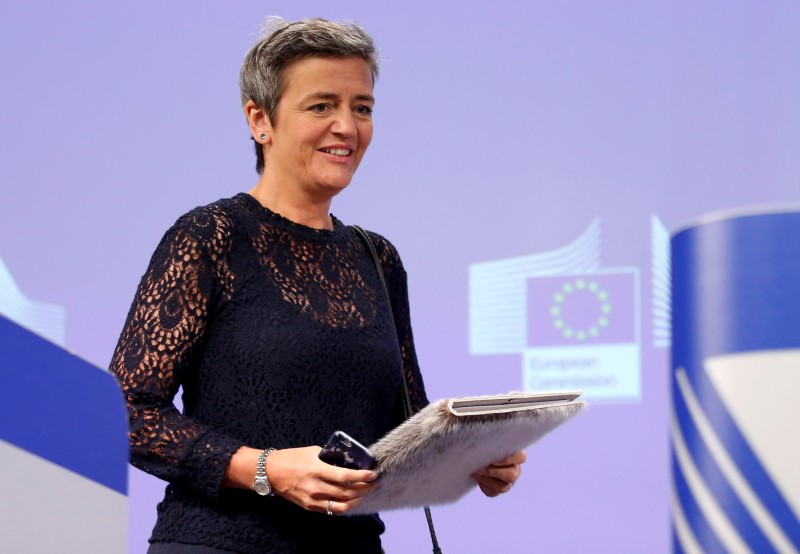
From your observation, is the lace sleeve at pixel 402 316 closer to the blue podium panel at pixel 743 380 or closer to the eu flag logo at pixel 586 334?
the blue podium panel at pixel 743 380

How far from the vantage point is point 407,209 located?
3.80 m

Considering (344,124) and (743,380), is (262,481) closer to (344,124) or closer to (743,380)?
(344,124)

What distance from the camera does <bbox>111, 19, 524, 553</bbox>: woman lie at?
153cm

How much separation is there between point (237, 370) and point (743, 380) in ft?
2.68

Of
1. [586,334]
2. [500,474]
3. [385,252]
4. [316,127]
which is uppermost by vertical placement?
[316,127]

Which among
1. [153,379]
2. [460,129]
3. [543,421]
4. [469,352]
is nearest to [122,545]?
[153,379]

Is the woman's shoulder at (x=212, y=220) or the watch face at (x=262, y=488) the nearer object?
the watch face at (x=262, y=488)

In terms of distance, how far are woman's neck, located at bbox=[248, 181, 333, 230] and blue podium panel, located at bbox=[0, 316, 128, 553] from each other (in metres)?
0.82

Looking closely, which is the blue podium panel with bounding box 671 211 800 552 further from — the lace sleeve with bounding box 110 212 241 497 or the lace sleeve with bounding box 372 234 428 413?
the lace sleeve with bounding box 372 234 428 413

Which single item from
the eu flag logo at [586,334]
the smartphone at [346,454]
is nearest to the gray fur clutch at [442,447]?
the smartphone at [346,454]

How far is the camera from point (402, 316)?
1939 millimetres

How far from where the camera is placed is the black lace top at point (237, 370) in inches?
60.7

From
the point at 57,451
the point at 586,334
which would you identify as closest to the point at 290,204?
the point at 57,451

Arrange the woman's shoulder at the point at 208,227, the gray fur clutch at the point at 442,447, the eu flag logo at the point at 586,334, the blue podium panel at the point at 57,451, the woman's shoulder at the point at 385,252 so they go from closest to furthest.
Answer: the blue podium panel at the point at 57,451, the gray fur clutch at the point at 442,447, the woman's shoulder at the point at 208,227, the woman's shoulder at the point at 385,252, the eu flag logo at the point at 586,334
